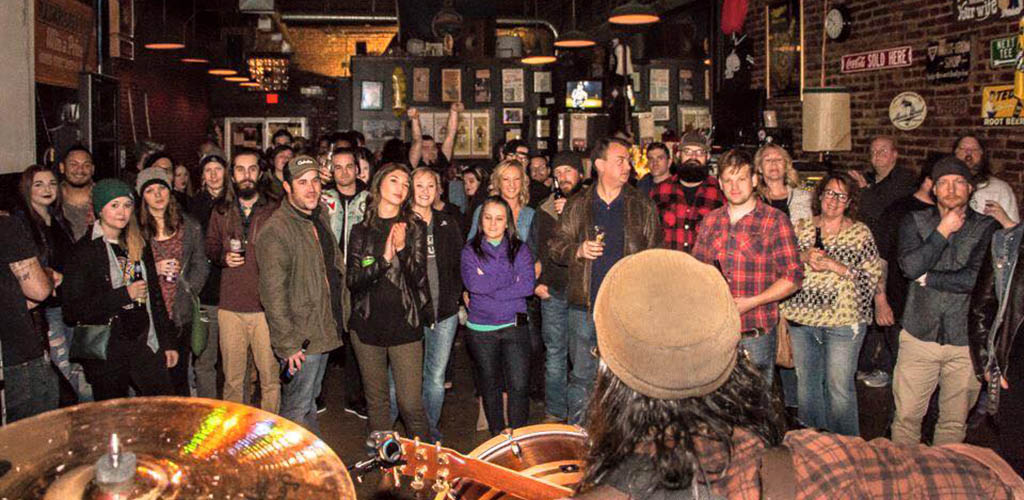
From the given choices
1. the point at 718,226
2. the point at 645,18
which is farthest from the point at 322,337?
the point at 645,18

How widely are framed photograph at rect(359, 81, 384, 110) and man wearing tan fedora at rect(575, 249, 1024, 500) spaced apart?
41.3 feet

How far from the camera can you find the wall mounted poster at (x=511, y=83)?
47.1 ft

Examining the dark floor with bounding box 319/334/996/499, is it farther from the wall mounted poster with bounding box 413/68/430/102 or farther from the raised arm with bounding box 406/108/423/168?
the wall mounted poster with bounding box 413/68/430/102

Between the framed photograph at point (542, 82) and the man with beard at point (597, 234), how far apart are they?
9017 millimetres

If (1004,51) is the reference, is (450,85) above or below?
above

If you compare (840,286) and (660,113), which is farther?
(660,113)

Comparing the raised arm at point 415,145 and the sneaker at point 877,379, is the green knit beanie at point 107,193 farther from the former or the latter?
the sneaker at point 877,379

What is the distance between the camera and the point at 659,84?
13805mm

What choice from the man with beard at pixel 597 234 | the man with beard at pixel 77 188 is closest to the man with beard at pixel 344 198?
the man with beard at pixel 597 234

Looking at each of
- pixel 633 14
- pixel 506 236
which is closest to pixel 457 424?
pixel 506 236

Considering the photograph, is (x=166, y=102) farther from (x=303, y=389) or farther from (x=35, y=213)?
(x=303, y=389)

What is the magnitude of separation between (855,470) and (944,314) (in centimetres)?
354

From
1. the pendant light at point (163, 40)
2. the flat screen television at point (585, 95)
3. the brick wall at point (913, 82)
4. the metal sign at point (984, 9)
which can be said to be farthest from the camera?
the pendant light at point (163, 40)

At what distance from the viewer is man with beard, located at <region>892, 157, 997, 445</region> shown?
4895 millimetres
